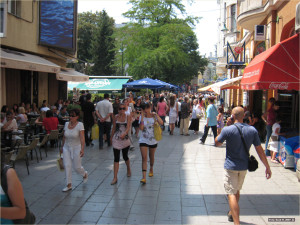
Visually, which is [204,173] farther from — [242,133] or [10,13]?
[10,13]

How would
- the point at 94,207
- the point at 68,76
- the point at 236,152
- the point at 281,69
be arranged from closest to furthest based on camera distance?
the point at 236,152 → the point at 94,207 → the point at 281,69 → the point at 68,76

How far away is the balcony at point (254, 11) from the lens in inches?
456

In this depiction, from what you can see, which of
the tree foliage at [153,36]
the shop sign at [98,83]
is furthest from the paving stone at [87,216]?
the tree foliage at [153,36]

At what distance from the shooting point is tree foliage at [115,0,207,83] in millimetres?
30320

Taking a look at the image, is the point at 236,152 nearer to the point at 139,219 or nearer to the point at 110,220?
the point at 139,219

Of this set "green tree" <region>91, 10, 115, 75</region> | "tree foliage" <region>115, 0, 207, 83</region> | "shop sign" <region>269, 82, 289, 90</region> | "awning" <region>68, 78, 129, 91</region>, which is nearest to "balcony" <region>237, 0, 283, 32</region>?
"shop sign" <region>269, 82, 289, 90</region>

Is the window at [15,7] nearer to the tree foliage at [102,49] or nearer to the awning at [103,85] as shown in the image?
the awning at [103,85]

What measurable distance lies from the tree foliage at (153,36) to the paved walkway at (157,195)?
74.4ft

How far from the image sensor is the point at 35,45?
45.9ft

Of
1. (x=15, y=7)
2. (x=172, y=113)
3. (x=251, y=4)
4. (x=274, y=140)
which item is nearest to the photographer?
(x=274, y=140)

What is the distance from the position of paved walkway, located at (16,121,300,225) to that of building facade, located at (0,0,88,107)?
5.19 m

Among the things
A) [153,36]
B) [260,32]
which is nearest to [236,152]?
[260,32]

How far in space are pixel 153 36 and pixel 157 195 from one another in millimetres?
27123

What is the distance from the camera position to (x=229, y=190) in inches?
176
